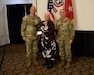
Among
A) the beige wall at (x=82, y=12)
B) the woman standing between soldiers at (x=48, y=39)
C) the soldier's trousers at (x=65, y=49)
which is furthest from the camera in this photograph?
the beige wall at (x=82, y=12)

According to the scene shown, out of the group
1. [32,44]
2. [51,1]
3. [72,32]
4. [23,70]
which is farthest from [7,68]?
[51,1]

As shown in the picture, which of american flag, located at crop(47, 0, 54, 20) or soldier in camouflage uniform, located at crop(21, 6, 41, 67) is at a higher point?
american flag, located at crop(47, 0, 54, 20)

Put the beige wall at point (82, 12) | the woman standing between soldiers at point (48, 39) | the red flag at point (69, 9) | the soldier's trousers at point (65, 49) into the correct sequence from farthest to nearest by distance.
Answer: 1. the beige wall at point (82, 12)
2. the red flag at point (69, 9)
3. the soldier's trousers at point (65, 49)
4. the woman standing between soldiers at point (48, 39)

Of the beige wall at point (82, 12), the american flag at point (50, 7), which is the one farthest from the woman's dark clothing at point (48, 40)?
the beige wall at point (82, 12)

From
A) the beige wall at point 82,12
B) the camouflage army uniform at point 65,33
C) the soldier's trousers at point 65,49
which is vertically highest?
the beige wall at point 82,12

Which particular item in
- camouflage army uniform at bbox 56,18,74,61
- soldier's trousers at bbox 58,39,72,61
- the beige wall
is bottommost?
soldier's trousers at bbox 58,39,72,61

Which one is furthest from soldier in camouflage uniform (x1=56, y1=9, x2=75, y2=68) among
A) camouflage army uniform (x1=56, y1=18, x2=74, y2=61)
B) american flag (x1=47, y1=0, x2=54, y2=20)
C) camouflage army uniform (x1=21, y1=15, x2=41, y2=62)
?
american flag (x1=47, y1=0, x2=54, y2=20)

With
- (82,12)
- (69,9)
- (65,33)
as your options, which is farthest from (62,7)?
(65,33)

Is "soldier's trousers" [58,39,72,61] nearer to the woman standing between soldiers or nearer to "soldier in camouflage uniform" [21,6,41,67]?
the woman standing between soldiers

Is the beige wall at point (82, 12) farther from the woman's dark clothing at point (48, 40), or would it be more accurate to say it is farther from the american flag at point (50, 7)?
the woman's dark clothing at point (48, 40)

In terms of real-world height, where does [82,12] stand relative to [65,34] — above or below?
above

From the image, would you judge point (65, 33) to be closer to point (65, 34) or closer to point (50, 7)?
point (65, 34)

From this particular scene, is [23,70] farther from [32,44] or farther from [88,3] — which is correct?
[88,3]

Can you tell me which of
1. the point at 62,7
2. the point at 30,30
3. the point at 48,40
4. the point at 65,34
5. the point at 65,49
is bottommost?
the point at 65,49
